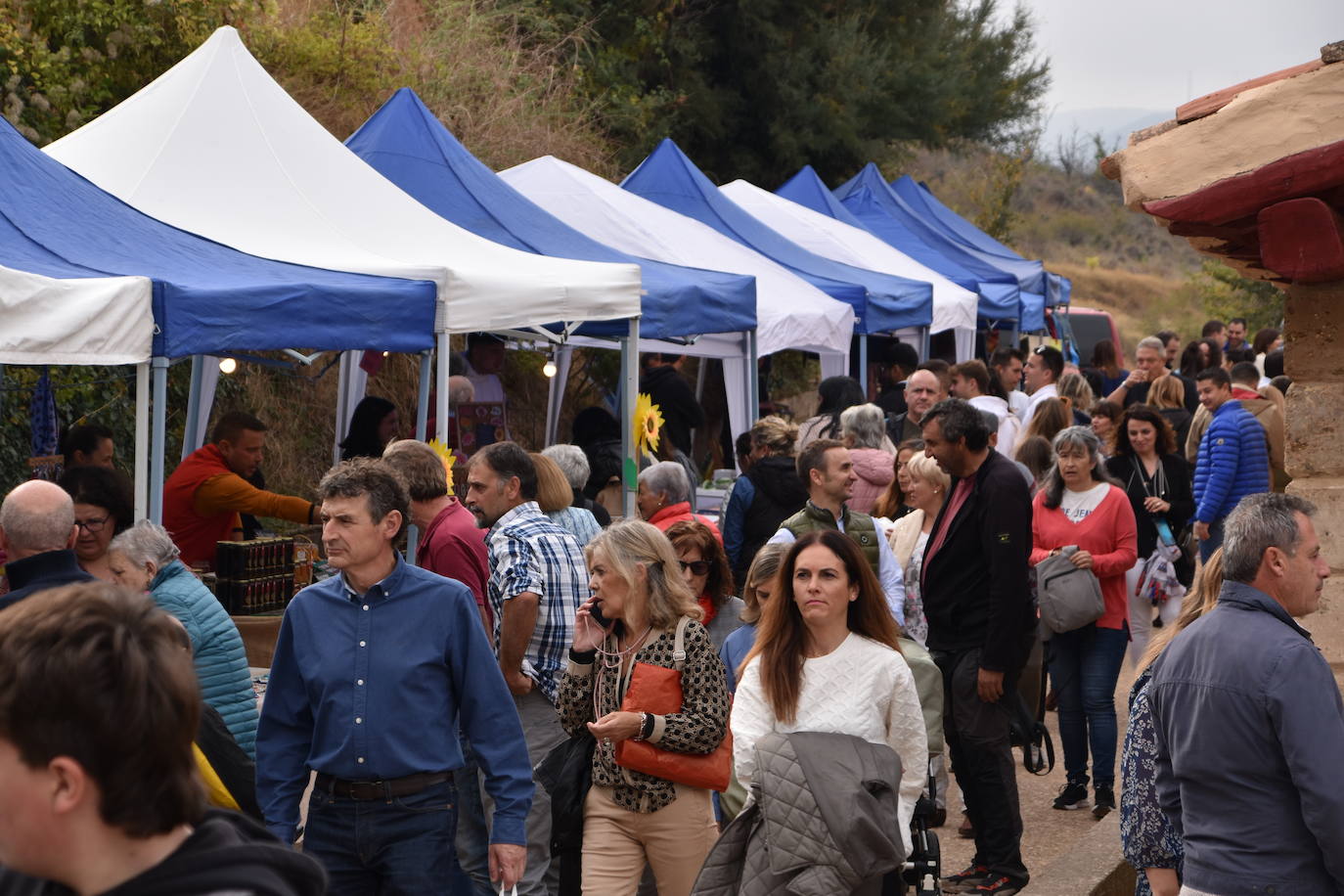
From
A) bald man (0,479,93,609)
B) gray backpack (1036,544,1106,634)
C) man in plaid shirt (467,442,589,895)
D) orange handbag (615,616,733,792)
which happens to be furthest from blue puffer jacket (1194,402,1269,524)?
bald man (0,479,93,609)

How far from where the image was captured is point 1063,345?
24.3 m

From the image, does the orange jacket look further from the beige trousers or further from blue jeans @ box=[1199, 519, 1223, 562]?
blue jeans @ box=[1199, 519, 1223, 562]

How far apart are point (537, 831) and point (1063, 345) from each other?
20196mm

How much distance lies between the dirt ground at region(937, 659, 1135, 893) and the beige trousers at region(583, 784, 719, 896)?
1748 millimetres

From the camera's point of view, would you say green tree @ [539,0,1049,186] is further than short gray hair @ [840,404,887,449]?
Yes

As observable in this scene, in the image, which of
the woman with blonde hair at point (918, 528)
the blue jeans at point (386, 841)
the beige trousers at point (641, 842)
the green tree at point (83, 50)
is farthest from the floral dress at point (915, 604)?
the green tree at point (83, 50)

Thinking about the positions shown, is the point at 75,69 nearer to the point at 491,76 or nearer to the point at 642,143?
the point at 491,76

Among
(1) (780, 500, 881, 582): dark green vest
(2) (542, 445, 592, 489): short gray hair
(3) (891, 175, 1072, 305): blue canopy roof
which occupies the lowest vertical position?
(1) (780, 500, 881, 582): dark green vest

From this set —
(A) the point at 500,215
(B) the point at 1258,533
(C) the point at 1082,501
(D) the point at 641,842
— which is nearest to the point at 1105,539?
(C) the point at 1082,501

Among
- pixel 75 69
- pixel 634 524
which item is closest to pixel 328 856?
pixel 634 524

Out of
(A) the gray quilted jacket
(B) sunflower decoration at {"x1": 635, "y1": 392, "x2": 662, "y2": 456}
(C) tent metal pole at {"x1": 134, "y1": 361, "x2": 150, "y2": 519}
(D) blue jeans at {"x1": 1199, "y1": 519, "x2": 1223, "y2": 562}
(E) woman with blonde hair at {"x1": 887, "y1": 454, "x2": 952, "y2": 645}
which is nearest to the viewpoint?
(A) the gray quilted jacket

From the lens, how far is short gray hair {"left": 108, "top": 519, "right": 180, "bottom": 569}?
480 cm

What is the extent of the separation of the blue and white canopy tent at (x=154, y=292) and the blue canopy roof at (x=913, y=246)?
41.2 feet

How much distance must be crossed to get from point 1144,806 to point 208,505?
540 cm
